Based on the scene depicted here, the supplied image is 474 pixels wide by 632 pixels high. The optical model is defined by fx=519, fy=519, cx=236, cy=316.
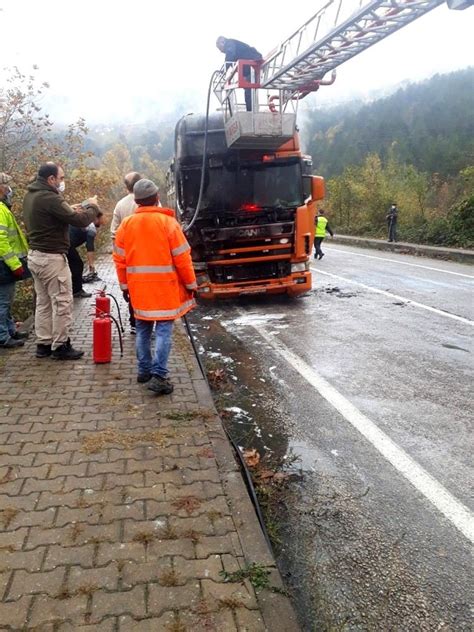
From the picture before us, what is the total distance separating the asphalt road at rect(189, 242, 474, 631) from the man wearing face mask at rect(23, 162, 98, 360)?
186 centimetres

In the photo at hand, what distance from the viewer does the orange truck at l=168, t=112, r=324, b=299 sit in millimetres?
8922

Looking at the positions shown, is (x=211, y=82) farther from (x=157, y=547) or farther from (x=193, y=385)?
(x=157, y=547)

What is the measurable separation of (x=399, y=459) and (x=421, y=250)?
18.3m

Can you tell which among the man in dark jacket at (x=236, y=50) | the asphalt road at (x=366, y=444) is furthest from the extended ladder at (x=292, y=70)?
the asphalt road at (x=366, y=444)

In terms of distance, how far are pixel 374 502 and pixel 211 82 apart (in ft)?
29.0

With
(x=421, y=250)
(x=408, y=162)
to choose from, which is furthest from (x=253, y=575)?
(x=408, y=162)

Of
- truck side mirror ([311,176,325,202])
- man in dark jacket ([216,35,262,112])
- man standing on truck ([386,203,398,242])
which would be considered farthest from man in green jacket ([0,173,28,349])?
man standing on truck ([386,203,398,242])

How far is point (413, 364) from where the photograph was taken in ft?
19.1

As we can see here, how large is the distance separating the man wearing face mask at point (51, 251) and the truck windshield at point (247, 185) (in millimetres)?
3766

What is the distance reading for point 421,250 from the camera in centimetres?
2055

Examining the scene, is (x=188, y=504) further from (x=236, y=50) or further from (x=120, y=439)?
(x=236, y=50)

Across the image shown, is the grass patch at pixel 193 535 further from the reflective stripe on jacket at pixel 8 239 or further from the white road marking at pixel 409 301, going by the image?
the white road marking at pixel 409 301

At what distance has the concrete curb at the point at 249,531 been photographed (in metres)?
2.22

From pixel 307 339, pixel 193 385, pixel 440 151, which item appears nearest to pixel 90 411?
pixel 193 385
